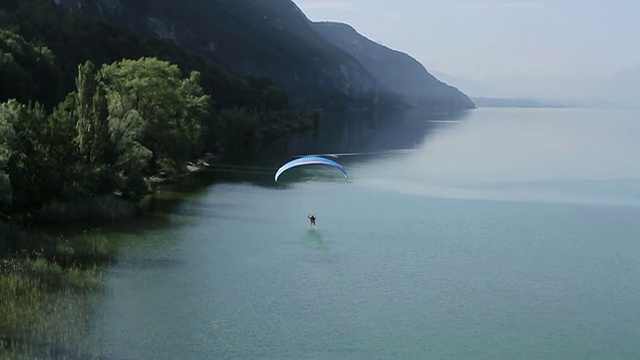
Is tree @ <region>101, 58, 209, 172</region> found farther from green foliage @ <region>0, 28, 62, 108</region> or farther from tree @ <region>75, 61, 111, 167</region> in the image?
tree @ <region>75, 61, 111, 167</region>

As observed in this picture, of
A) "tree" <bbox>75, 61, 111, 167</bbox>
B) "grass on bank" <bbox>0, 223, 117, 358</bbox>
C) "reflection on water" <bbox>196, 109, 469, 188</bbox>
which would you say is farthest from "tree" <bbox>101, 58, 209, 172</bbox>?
"grass on bank" <bbox>0, 223, 117, 358</bbox>

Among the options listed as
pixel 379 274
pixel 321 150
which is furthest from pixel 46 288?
pixel 321 150

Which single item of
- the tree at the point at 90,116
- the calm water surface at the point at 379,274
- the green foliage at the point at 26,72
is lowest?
the calm water surface at the point at 379,274

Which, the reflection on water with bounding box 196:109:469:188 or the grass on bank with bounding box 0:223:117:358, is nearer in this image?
the grass on bank with bounding box 0:223:117:358

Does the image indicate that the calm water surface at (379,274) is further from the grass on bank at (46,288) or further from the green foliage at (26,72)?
the green foliage at (26,72)

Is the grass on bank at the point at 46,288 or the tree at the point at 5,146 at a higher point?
the tree at the point at 5,146

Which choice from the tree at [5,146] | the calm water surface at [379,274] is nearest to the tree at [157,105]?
the calm water surface at [379,274]

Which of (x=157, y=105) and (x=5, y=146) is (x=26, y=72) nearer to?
(x=157, y=105)

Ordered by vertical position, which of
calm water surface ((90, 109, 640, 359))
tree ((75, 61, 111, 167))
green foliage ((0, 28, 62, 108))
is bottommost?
calm water surface ((90, 109, 640, 359))
